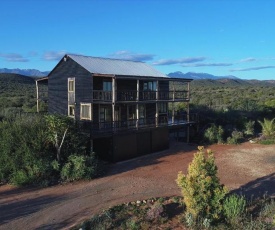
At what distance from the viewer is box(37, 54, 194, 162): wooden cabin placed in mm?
22203

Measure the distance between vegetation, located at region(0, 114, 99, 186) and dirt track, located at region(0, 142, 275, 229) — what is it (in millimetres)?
743

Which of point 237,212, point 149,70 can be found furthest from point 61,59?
point 237,212

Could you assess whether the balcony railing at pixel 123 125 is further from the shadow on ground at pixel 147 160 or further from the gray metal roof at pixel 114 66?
the gray metal roof at pixel 114 66

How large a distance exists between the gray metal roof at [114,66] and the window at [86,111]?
2487 millimetres

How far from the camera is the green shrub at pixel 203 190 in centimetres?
1162

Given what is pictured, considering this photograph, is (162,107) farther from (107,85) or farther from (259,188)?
(259,188)

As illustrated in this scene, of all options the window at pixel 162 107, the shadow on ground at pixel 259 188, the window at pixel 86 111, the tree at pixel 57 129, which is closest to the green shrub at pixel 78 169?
the tree at pixel 57 129

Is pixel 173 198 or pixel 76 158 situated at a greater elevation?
pixel 76 158

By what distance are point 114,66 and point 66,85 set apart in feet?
12.8

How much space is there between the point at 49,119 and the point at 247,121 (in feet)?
73.2

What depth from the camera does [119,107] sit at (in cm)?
2498

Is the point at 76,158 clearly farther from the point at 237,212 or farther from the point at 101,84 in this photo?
the point at 237,212

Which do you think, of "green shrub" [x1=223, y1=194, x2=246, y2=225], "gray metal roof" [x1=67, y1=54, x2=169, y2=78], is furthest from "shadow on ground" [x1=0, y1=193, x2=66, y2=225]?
"gray metal roof" [x1=67, y1=54, x2=169, y2=78]

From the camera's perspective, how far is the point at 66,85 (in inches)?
989
